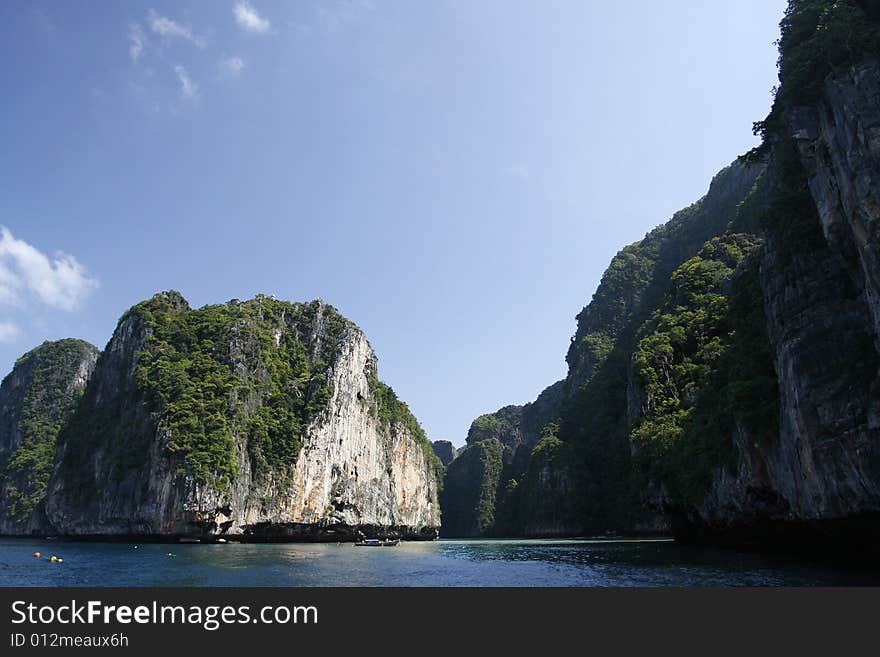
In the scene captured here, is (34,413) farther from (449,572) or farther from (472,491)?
(449,572)

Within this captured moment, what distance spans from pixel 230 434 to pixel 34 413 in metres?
89.1

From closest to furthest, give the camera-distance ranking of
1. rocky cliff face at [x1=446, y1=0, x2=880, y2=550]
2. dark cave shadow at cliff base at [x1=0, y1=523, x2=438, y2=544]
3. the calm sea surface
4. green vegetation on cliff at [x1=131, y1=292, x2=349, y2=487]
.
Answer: rocky cliff face at [x1=446, y1=0, x2=880, y2=550]
the calm sea surface
dark cave shadow at cliff base at [x1=0, y1=523, x2=438, y2=544]
green vegetation on cliff at [x1=131, y1=292, x2=349, y2=487]

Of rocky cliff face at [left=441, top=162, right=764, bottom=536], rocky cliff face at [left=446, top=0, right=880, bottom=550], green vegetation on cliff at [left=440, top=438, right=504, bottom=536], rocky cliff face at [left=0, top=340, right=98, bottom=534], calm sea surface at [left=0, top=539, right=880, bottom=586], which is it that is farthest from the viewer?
green vegetation on cliff at [left=440, top=438, right=504, bottom=536]

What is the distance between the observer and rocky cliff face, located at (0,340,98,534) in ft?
390

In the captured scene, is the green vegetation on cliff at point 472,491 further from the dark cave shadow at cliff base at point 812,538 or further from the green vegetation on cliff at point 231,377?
the dark cave shadow at cliff base at point 812,538

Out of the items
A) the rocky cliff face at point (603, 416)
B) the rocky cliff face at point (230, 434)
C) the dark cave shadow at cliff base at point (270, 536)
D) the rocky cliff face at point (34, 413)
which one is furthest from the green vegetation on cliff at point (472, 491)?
the rocky cliff face at point (34, 413)

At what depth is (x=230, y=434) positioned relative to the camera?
263 ft

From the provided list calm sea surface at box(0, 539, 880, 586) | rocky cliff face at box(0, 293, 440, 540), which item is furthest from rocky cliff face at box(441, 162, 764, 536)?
calm sea surface at box(0, 539, 880, 586)

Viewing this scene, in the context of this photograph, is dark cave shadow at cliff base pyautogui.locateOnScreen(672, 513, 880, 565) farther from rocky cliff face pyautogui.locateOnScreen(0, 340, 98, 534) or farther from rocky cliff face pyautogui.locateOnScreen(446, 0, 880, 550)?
rocky cliff face pyautogui.locateOnScreen(0, 340, 98, 534)

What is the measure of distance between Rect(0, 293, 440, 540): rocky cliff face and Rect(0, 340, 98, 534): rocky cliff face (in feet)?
112

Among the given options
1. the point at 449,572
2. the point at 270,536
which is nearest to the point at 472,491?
the point at 270,536

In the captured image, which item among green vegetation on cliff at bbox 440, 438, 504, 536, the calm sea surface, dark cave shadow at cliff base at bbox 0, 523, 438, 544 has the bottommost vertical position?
the calm sea surface
